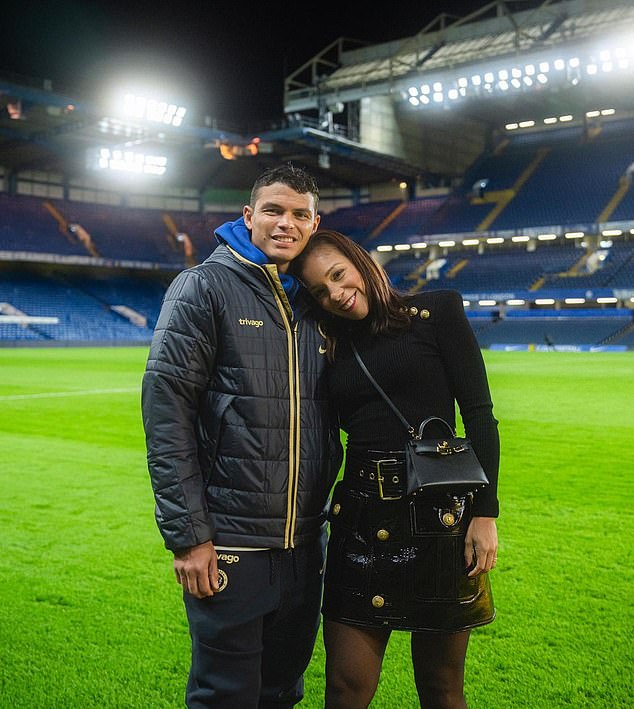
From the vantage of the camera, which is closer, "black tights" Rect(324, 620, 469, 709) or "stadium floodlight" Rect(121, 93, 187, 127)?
"black tights" Rect(324, 620, 469, 709)

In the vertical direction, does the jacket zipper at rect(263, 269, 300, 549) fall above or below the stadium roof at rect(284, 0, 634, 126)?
below

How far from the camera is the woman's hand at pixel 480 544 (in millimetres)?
2566

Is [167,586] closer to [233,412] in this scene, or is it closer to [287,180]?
[233,412]

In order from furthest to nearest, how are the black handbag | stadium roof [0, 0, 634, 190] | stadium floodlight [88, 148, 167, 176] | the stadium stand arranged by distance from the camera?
stadium floodlight [88, 148, 167, 176] → the stadium stand → stadium roof [0, 0, 634, 190] → the black handbag

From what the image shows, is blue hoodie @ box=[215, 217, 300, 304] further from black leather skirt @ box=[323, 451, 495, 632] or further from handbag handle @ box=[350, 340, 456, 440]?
black leather skirt @ box=[323, 451, 495, 632]

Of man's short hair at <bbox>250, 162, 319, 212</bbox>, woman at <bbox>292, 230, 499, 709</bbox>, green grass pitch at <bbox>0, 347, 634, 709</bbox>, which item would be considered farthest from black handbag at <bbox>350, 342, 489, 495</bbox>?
green grass pitch at <bbox>0, 347, 634, 709</bbox>

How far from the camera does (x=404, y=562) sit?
8.35ft

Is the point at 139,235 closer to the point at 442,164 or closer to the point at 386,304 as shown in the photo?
the point at 442,164

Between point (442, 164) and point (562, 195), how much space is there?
27.6 feet

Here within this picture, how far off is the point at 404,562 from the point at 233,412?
2.48ft

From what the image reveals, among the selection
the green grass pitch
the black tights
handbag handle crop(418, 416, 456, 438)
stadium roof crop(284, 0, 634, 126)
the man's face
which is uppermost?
stadium roof crop(284, 0, 634, 126)

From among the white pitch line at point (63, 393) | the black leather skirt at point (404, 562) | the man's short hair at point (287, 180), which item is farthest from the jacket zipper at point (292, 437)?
the white pitch line at point (63, 393)

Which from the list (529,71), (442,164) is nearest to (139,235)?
(442,164)

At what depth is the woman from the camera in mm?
2549
